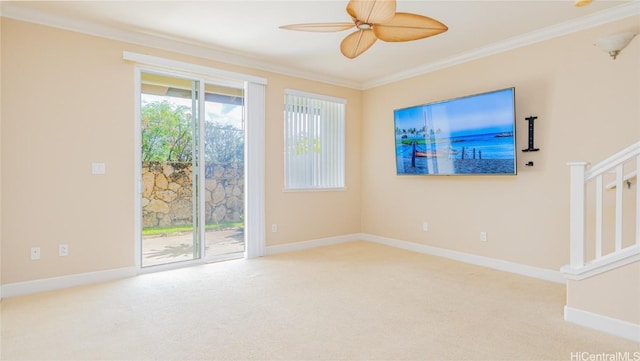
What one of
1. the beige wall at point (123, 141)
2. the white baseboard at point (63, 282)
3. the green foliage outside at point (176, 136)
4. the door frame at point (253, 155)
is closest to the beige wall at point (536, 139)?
the beige wall at point (123, 141)

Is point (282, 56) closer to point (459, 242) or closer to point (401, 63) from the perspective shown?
point (401, 63)

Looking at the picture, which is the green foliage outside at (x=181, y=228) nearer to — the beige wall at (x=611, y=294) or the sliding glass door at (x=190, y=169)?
the sliding glass door at (x=190, y=169)

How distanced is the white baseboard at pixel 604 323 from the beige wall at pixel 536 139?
112cm

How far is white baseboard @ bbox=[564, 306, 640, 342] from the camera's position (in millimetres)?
2240

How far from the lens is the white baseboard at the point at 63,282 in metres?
3.09

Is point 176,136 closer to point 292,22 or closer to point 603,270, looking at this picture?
point 292,22

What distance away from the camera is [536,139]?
3.63 m

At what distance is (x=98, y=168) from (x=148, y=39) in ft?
4.97

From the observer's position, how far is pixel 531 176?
12.1ft

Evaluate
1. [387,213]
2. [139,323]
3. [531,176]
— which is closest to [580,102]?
[531,176]

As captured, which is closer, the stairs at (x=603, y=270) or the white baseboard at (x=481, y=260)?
the stairs at (x=603, y=270)

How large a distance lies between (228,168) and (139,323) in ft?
7.64

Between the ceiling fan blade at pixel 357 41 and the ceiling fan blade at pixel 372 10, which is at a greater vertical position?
the ceiling fan blade at pixel 357 41

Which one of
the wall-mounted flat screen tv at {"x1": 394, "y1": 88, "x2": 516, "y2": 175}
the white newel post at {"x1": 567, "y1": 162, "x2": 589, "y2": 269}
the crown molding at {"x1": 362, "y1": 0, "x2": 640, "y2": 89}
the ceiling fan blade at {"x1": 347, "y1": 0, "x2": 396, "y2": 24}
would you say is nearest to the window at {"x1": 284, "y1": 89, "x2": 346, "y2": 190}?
the wall-mounted flat screen tv at {"x1": 394, "y1": 88, "x2": 516, "y2": 175}
